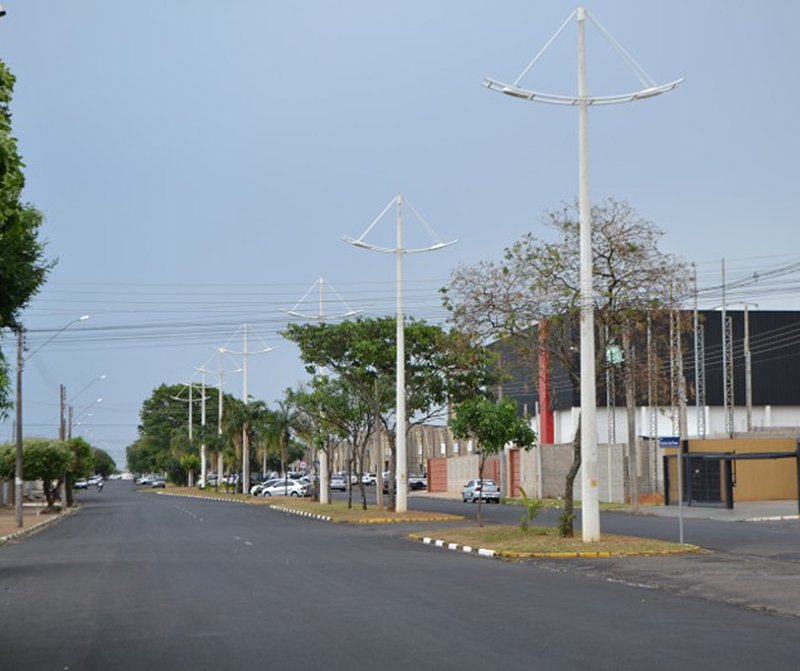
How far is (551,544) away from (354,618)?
13471 millimetres

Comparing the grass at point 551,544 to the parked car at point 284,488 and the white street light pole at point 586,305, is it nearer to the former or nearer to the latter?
the white street light pole at point 586,305

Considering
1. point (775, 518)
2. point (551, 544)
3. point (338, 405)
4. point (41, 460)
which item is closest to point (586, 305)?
point (551, 544)

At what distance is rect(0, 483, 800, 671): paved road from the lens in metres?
12.0

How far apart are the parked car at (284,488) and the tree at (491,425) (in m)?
53.3

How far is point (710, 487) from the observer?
177ft

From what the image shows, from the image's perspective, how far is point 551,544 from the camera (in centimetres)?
2798

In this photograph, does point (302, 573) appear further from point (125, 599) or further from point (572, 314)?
point (572, 314)

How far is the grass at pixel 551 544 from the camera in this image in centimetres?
2634

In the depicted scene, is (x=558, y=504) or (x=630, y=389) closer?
(x=630, y=389)

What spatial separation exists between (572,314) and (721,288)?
2883 cm

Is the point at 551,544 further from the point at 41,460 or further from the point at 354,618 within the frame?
the point at 41,460

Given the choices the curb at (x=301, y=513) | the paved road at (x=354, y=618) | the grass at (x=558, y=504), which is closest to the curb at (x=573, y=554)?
the paved road at (x=354, y=618)

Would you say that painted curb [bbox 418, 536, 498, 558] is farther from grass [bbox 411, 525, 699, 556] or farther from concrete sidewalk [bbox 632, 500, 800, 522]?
concrete sidewalk [bbox 632, 500, 800, 522]

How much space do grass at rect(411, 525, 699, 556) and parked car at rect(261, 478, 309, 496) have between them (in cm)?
5698
